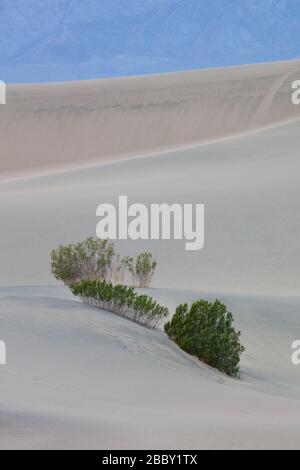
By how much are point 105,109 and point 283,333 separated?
49.5 meters

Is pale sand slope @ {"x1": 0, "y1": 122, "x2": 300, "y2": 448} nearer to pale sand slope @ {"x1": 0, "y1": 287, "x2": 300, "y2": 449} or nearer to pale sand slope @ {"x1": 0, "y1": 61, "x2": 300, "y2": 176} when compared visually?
pale sand slope @ {"x1": 0, "y1": 287, "x2": 300, "y2": 449}

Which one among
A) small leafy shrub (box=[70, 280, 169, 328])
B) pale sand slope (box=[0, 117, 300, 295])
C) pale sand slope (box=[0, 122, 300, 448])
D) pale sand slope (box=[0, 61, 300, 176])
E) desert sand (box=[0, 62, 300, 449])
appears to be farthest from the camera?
pale sand slope (box=[0, 61, 300, 176])

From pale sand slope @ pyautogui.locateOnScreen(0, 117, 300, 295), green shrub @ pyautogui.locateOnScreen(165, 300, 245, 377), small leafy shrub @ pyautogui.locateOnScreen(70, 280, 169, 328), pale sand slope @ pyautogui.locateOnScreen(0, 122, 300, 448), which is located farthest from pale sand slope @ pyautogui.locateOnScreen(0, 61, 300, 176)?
green shrub @ pyautogui.locateOnScreen(165, 300, 245, 377)

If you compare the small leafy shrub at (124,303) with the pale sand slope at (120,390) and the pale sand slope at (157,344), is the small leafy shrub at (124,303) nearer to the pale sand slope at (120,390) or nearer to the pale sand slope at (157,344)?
the pale sand slope at (120,390)

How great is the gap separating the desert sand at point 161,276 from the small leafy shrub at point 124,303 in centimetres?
24

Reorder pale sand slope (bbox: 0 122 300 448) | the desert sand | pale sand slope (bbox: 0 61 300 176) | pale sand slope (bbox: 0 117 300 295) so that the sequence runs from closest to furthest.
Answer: pale sand slope (bbox: 0 122 300 448), the desert sand, pale sand slope (bbox: 0 117 300 295), pale sand slope (bbox: 0 61 300 176)

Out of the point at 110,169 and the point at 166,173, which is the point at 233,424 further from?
the point at 110,169

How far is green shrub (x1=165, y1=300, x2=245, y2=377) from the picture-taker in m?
10.6

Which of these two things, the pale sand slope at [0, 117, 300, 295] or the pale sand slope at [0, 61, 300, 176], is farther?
the pale sand slope at [0, 61, 300, 176]

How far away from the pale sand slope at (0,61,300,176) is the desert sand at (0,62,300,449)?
12 centimetres

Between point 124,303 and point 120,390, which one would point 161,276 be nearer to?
point 124,303

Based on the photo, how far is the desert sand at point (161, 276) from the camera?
279 inches

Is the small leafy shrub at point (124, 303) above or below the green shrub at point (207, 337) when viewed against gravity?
above

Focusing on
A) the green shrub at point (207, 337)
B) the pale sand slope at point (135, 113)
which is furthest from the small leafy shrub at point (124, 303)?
the pale sand slope at point (135, 113)
